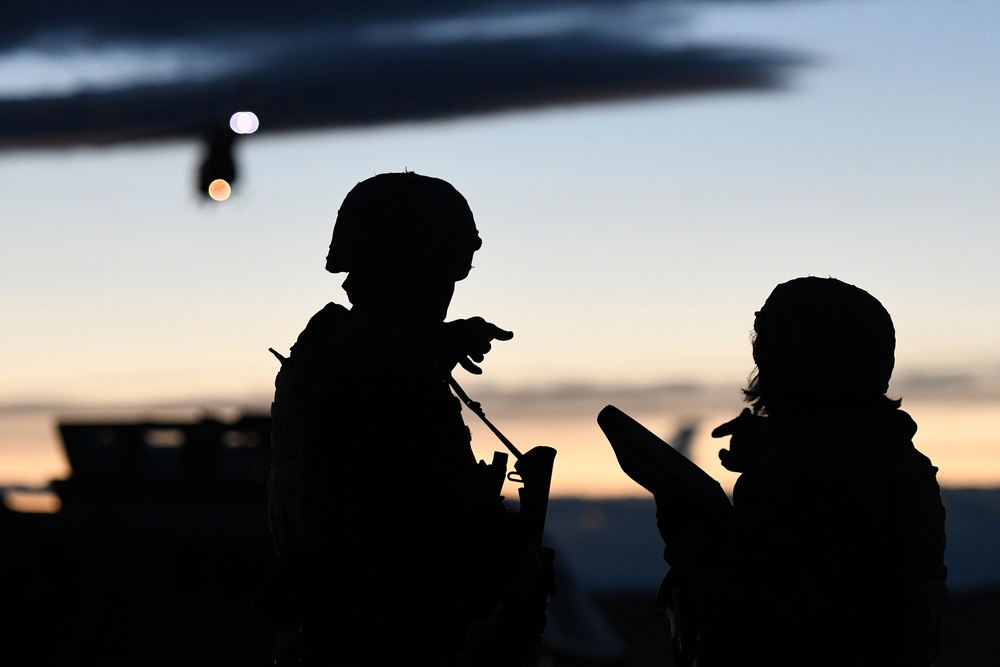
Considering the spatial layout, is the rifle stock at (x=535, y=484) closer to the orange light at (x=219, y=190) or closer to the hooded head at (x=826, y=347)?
the hooded head at (x=826, y=347)

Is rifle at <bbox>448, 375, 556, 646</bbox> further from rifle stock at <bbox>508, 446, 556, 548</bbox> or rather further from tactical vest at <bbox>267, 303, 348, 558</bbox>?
tactical vest at <bbox>267, 303, 348, 558</bbox>

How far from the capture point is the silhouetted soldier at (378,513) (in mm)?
4488

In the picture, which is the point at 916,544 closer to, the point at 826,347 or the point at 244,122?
the point at 826,347

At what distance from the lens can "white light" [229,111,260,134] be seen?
516 inches

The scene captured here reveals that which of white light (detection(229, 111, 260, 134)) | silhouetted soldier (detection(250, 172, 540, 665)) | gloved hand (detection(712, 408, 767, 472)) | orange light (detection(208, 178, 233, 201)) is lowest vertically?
silhouetted soldier (detection(250, 172, 540, 665))

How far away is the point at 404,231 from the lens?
479 cm

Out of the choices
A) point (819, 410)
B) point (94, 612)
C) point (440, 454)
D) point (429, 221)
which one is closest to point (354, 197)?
point (429, 221)

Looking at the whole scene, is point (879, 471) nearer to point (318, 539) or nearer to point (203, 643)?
point (318, 539)

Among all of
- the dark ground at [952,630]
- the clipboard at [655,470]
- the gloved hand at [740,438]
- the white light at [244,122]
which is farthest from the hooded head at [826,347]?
the dark ground at [952,630]

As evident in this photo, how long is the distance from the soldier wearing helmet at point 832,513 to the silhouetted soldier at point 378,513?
74cm

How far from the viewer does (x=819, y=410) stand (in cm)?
495

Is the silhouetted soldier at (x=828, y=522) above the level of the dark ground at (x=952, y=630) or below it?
below

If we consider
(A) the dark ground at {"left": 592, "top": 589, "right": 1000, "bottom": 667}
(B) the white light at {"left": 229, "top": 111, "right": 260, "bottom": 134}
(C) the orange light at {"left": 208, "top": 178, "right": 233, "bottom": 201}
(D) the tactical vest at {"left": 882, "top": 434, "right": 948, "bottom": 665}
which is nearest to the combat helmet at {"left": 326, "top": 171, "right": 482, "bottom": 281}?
(D) the tactical vest at {"left": 882, "top": 434, "right": 948, "bottom": 665}

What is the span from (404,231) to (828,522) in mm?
1618
